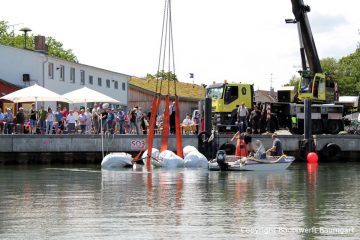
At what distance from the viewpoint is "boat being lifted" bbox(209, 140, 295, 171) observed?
36469 millimetres

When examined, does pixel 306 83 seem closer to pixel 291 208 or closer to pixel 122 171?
pixel 122 171

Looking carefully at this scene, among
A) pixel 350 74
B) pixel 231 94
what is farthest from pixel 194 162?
pixel 350 74

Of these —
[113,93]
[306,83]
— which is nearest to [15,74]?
[113,93]

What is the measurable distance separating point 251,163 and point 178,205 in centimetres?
1330

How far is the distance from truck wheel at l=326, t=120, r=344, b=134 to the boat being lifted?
40.7 feet

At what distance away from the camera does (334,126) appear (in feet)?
161

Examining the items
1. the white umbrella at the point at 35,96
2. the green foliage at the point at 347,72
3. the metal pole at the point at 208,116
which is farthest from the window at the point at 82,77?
the green foliage at the point at 347,72

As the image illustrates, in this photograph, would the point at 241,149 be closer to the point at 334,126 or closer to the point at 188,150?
the point at 188,150

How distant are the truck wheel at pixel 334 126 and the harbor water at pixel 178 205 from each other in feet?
39.3

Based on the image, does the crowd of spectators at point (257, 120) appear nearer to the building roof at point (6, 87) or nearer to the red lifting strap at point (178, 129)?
the red lifting strap at point (178, 129)

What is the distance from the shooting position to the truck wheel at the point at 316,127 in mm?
48250

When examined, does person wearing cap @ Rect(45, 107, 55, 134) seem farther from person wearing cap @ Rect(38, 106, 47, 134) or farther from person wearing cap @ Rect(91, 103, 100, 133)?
person wearing cap @ Rect(91, 103, 100, 133)

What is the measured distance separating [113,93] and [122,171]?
3776 cm

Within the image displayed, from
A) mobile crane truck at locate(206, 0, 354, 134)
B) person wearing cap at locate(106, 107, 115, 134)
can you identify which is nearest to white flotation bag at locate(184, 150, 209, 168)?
person wearing cap at locate(106, 107, 115, 134)
